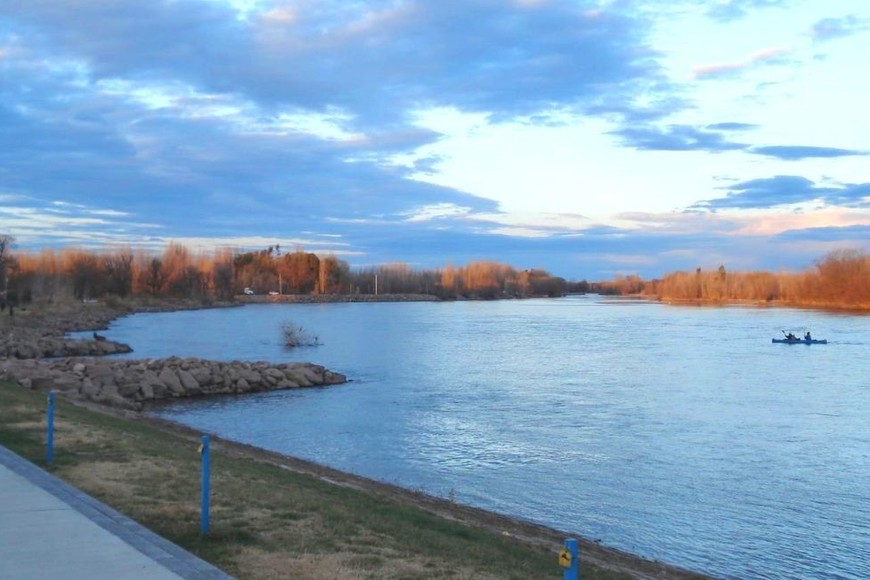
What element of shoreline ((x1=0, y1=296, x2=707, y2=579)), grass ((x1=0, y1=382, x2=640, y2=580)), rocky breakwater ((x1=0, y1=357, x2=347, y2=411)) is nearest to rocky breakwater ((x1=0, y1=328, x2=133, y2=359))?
rocky breakwater ((x1=0, y1=357, x2=347, y2=411))

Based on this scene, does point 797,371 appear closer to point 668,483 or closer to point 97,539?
point 668,483

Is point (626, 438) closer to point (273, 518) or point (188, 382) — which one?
point (273, 518)

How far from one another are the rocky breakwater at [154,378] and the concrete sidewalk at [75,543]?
15.6 meters

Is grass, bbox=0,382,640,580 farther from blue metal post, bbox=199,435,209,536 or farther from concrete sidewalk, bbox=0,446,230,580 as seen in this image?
concrete sidewalk, bbox=0,446,230,580

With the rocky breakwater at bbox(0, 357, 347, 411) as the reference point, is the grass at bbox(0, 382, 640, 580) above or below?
above

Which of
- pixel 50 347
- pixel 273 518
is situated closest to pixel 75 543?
pixel 273 518

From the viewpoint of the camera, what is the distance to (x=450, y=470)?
579 inches

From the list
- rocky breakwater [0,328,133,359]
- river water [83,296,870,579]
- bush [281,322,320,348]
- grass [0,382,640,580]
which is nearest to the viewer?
grass [0,382,640,580]

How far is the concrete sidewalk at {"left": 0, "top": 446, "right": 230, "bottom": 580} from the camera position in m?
5.20

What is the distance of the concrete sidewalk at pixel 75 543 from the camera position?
205 inches

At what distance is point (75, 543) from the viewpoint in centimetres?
578

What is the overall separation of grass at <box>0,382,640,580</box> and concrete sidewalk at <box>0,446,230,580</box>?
0.36 metres

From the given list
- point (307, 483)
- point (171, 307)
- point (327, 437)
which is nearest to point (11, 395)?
point (327, 437)

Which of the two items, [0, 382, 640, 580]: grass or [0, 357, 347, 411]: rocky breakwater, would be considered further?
[0, 357, 347, 411]: rocky breakwater
